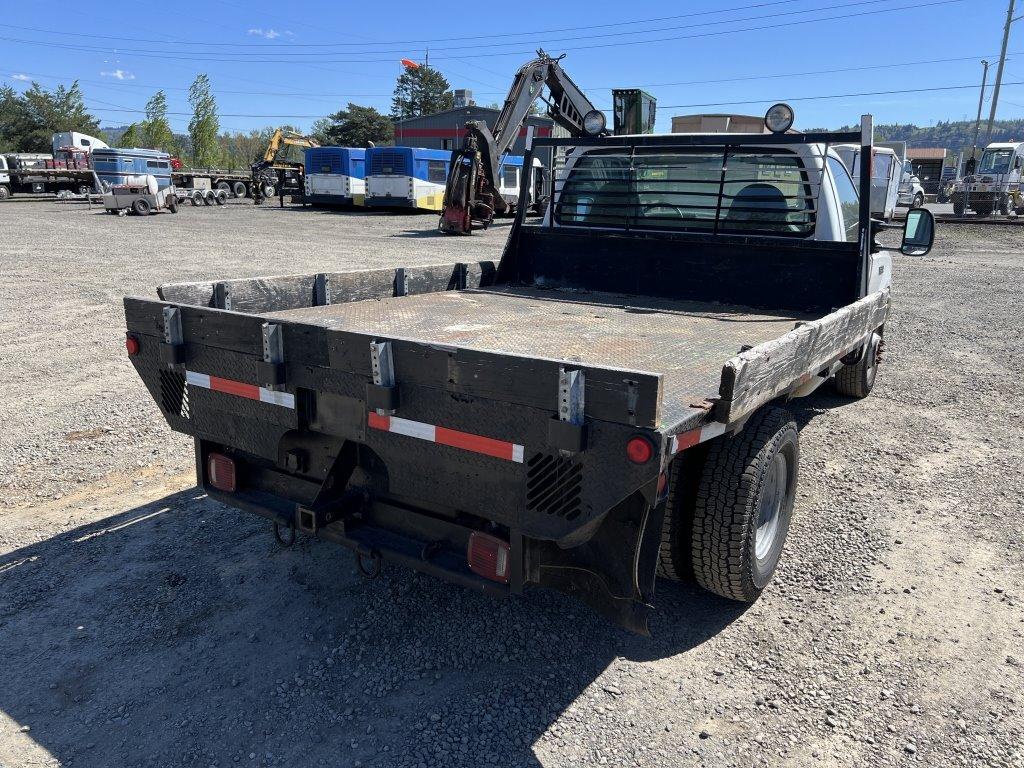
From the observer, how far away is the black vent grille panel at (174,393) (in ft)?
11.3

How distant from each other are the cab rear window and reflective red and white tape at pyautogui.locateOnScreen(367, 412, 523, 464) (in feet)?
11.1

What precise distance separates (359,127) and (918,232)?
79433mm

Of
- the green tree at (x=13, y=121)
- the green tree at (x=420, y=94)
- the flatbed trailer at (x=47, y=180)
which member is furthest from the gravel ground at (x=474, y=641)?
the green tree at (x=420, y=94)

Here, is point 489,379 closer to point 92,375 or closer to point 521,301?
point 521,301

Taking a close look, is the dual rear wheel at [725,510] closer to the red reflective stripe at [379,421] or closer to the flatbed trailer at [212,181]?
the red reflective stripe at [379,421]

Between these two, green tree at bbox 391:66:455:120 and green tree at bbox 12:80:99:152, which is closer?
green tree at bbox 12:80:99:152

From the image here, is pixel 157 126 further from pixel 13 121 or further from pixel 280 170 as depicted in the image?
pixel 280 170

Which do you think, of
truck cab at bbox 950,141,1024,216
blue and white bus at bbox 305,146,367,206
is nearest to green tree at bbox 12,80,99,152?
blue and white bus at bbox 305,146,367,206

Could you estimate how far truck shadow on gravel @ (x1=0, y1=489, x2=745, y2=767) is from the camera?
2.66m

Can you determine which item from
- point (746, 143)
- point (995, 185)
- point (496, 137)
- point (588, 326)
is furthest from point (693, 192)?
point (995, 185)

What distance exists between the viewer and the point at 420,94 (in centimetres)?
9200

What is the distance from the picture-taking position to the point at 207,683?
9.70 ft

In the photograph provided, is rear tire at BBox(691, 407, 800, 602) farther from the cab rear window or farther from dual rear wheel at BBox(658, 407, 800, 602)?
the cab rear window

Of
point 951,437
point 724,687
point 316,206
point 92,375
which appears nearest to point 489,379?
point 724,687
